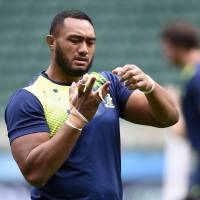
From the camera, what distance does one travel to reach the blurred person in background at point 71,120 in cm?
402

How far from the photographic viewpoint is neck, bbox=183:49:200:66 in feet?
20.9

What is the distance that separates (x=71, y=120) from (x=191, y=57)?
261 cm

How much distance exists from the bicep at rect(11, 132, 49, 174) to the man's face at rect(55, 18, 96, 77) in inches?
14.7

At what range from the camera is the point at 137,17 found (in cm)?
1177

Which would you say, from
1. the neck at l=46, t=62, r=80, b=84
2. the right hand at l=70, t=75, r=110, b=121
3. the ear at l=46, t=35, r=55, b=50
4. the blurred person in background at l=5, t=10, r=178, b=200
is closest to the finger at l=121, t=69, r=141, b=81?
the blurred person in background at l=5, t=10, r=178, b=200

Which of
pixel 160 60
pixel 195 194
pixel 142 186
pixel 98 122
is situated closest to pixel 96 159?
pixel 98 122

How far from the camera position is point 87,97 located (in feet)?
12.8

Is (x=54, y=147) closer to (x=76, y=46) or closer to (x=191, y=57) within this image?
(x=76, y=46)

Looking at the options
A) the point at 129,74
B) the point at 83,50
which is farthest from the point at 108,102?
the point at 129,74

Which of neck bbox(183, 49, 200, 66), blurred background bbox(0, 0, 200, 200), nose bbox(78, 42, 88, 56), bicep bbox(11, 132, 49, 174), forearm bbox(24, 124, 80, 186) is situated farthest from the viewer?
blurred background bbox(0, 0, 200, 200)

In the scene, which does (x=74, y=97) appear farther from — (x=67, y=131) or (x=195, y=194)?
(x=195, y=194)

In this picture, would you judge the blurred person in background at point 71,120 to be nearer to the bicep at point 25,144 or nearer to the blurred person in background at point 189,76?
the bicep at point 25,144

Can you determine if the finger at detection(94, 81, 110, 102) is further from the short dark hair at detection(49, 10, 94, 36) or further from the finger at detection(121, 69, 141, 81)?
the short dark hair at detection(49, 10, 94, 36)

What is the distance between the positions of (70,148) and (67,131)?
8cm
